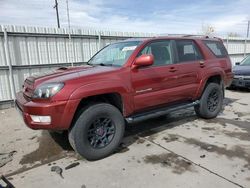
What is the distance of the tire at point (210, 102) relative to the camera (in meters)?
5.14

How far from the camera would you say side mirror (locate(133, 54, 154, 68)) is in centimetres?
363

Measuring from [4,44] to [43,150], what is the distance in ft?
14.7

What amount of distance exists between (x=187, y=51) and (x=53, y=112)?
3.06 metres

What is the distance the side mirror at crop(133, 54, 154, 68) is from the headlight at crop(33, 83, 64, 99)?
129 cm

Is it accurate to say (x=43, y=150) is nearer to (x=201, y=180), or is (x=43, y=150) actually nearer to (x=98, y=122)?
(x=98, y=122)

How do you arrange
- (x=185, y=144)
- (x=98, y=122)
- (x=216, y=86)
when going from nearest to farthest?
(x=98, y=122)
(x=185, y=144)
(x=216, y=86)

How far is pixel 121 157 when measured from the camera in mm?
3623

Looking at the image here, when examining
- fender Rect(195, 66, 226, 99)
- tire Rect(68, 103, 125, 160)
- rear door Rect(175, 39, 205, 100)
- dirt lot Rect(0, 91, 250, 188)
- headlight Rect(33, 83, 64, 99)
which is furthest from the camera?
fender Rect(195, 66, 226, 99)

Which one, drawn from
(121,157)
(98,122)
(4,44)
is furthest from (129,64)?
(4,44)

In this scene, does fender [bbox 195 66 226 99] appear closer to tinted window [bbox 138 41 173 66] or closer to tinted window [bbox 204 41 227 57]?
tinted window [bbox 204 41 227 57]

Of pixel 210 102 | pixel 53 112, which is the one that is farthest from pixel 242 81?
pixel 53 112

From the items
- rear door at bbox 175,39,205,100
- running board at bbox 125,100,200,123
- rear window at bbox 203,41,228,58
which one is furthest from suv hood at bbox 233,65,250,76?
running board at bbox 125,100,200,123

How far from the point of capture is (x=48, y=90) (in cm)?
311

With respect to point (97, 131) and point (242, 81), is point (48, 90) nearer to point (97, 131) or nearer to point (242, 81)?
point (97, 131)
